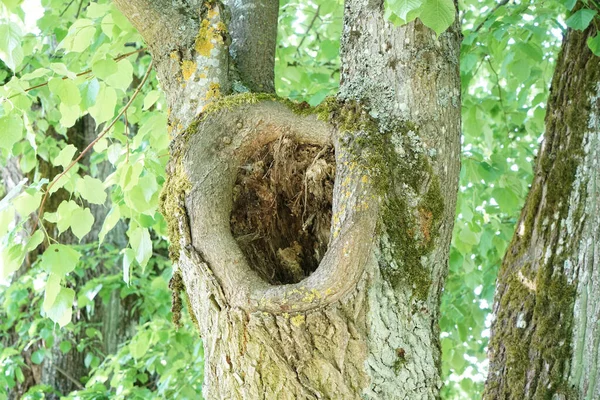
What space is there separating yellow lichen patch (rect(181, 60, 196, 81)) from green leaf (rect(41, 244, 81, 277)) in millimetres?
711

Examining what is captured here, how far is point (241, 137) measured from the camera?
180cm

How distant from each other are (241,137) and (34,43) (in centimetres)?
269

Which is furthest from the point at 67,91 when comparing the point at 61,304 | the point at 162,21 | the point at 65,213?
the point at 61,304

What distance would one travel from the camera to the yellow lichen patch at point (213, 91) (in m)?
1.92

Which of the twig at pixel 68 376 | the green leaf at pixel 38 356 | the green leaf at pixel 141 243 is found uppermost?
the green leaf at pixel 141 243

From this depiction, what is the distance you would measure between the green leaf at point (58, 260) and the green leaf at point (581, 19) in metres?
1.98

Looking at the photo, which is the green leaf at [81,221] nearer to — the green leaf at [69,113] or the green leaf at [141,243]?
the green leaf at [141,243]

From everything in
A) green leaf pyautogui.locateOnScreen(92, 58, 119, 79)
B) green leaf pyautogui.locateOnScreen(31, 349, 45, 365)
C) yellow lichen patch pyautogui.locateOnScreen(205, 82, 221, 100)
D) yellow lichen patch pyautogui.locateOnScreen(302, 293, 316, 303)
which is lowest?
green leaf pyautogui.locateOnScreen(31, 349, 45, 365)

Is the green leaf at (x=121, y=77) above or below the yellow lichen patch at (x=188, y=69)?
above

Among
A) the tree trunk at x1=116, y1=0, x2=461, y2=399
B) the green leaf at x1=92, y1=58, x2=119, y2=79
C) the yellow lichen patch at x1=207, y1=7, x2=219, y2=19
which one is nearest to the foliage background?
the green leaf at x1=92, y1=58, x2=119, y2=79

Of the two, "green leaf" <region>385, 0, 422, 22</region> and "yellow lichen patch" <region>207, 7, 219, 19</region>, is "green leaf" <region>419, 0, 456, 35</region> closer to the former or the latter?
"green leaf" <region>385, 0, 422, 22</region>

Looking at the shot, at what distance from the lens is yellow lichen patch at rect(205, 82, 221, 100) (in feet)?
6.31

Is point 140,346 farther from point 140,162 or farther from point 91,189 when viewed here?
point 140,162

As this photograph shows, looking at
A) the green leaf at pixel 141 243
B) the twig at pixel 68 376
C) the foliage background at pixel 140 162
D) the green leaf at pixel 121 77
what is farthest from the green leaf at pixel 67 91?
the twig at pixel 68 376
